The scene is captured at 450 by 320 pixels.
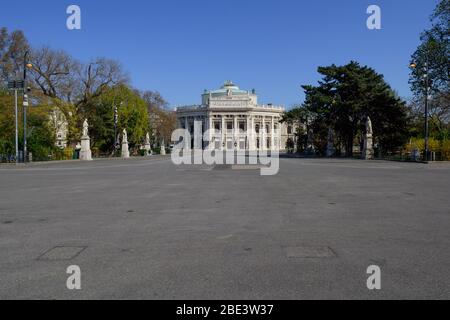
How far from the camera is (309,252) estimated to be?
6.63 meters

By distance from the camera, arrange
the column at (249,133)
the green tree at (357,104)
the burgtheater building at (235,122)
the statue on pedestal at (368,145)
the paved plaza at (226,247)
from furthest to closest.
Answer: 1. the burgtheater building at (235,122)
2. the column at (249,133)
3. the green tree at (357,104)
4. the statue on pedestal at (368,145)
5. the paved plaza at (226,247)

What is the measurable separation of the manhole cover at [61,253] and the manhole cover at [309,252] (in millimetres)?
3177

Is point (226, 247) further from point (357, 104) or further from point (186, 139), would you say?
point (186, 139)

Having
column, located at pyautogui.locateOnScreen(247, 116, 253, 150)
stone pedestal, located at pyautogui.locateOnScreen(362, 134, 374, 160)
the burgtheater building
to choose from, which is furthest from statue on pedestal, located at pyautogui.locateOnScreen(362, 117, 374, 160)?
column, located at pyautogui.locateOnScreen(247, 116, 253, 150)

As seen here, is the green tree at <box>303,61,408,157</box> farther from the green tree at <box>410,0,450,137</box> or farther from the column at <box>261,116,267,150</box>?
the column at <box>261,116,267,150</box>

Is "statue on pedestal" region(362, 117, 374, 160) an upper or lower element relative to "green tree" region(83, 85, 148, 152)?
lower

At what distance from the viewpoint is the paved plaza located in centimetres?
500

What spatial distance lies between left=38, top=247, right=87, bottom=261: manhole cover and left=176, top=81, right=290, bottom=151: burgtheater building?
147 metres

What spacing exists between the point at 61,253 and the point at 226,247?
8.23ft

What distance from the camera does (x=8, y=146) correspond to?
4341 centimetres

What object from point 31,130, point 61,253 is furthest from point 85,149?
point 61,253

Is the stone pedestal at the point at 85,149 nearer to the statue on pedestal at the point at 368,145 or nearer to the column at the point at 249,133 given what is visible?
the statue on pedestal at the point at 368,145

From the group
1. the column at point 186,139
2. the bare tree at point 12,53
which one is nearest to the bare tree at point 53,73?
the bare tree at point 12,53

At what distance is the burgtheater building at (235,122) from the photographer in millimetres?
160000
